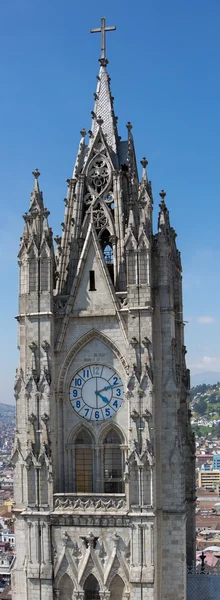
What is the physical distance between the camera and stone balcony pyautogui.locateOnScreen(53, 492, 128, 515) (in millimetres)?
33250

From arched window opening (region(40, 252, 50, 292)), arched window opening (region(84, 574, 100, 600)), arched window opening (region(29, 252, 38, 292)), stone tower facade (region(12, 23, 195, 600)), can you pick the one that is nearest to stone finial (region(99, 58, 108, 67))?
stone tower facade (region(12, 23, 195, 600))

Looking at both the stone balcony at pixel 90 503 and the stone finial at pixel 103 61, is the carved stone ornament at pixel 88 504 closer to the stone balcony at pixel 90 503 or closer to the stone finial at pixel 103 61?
the stone balcony at pixel 90 503

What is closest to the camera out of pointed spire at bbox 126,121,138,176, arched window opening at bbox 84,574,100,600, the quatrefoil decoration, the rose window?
arched window opening at bbox 84,574,100,600

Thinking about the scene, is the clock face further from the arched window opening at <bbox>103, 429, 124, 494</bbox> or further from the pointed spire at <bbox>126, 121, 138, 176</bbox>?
the pointed spire at <bbox>126, 121, 138, 176</bbox>

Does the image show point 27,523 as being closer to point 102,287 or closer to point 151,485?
point 151,485

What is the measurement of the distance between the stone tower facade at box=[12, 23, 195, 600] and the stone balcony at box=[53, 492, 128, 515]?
0.05m

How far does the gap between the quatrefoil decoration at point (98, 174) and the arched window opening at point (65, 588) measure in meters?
16.6

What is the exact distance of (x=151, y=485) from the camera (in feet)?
107

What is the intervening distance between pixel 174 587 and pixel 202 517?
145 m

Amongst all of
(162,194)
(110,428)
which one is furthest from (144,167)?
(110,428)

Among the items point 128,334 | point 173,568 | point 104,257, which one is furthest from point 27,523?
point 104,257

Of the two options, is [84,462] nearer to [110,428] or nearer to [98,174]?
[110,428]

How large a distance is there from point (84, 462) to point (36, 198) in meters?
11.7

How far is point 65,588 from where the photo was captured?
33844 mm
